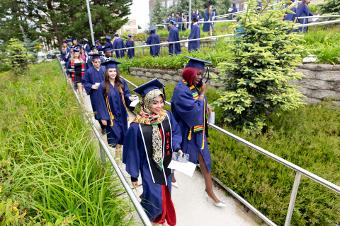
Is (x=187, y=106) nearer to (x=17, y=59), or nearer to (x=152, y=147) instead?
(x=152, y=147)

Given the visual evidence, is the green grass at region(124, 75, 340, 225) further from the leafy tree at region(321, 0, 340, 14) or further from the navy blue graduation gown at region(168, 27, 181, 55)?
→ the leafy tree at region(321, 0, 340, 14)

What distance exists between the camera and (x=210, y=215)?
3.17m

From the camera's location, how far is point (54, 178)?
96.8 inches

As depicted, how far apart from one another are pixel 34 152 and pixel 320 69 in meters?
5.34

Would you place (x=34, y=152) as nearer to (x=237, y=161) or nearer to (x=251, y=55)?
(x=237, y=161)

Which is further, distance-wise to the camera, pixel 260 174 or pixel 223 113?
pixel 223 113

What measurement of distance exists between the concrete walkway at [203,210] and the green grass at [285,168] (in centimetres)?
18

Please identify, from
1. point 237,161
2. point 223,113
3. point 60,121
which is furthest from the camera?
point 223,113

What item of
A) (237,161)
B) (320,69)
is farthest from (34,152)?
(320,69)

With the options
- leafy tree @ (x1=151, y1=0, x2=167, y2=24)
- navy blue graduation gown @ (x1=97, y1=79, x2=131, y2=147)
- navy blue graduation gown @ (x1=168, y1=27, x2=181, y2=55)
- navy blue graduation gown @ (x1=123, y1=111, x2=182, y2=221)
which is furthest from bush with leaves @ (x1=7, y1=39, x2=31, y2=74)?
leafy tree @ (x1=151, y1=0, x2=167, y2=24)

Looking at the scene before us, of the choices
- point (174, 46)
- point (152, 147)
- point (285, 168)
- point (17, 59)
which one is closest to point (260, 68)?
point (285, 168)

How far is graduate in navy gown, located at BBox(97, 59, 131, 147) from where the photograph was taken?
4.16m

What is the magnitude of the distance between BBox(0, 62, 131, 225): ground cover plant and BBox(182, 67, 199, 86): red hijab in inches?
52.4

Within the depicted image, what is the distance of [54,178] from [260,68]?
3.58 meters
